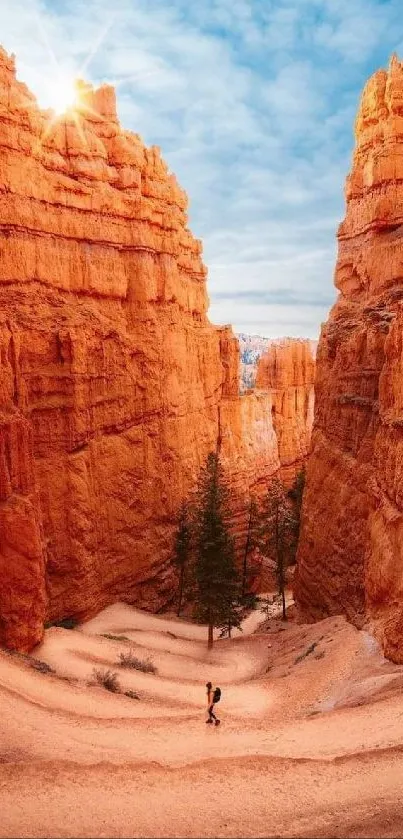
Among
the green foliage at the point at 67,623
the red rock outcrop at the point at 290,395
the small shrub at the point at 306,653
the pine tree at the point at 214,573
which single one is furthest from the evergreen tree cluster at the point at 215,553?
the red rock outcrop at the point at 290,395

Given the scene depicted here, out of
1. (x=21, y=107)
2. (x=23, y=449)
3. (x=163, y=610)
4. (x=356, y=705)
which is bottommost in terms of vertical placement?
(x=163, y=610)

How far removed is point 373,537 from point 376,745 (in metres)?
8.73

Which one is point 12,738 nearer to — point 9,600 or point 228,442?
point 9,600

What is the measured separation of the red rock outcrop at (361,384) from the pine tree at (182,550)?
757 centimetres

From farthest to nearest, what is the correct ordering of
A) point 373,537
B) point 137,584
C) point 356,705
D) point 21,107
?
1. point 137,584
2. point 21,107
3. point 373,537
4. point 356,705

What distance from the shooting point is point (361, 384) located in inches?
1062

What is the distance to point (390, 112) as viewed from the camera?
28797 mm

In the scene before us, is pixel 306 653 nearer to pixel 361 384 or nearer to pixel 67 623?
pixel 67 623

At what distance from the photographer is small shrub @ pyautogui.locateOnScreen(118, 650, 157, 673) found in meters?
22.4

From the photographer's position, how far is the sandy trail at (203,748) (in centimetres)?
919

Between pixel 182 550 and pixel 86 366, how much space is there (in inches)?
522

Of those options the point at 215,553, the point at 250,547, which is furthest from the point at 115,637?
the point at 250,547

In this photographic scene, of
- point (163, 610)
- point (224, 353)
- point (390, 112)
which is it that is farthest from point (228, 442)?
point (390, 112)

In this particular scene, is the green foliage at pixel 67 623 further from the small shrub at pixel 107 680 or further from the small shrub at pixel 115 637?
the small shrub at pixel 107 680
